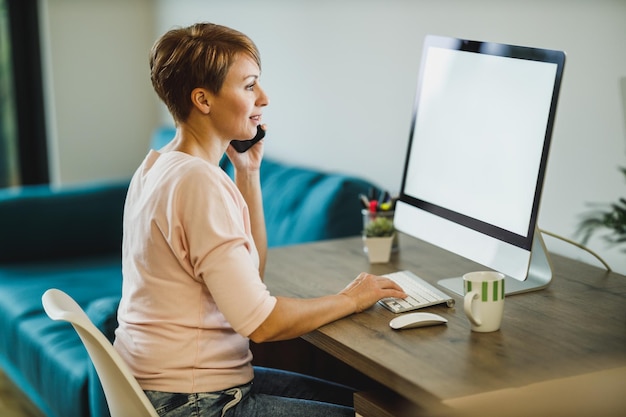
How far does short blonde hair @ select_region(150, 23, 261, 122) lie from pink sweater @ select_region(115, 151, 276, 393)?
0.12 metres

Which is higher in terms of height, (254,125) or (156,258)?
(254,125)

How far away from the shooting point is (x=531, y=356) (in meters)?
1.41

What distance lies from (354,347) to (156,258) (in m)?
0.38

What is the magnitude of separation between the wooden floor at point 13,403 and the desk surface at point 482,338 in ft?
4.65

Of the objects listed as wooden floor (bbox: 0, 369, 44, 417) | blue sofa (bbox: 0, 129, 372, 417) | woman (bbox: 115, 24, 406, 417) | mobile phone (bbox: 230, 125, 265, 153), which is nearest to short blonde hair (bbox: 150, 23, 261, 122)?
woman (bbox: 115, 24, 406, 417)

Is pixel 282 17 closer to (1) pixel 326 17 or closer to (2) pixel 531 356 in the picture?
(1) pixel 326 17

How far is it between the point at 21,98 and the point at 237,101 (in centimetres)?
271

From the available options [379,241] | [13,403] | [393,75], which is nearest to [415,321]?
[379,241]

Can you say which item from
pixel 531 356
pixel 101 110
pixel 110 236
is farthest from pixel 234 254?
pixel 101 110

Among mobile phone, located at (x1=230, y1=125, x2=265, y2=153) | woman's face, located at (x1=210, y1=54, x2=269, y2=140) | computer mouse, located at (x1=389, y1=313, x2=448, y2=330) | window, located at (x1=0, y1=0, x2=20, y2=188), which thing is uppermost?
woman's face, located at (x1=210, y1=54, x2=269, y2=140)

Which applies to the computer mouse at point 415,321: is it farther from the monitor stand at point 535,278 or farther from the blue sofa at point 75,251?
the blue sofa at point 75,251

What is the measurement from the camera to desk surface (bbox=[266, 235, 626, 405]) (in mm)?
1337

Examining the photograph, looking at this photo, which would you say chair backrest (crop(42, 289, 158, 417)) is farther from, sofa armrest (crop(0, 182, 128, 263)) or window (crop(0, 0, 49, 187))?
window (crop(0, 0, 49, 187))

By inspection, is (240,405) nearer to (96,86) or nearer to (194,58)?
(194,58)
